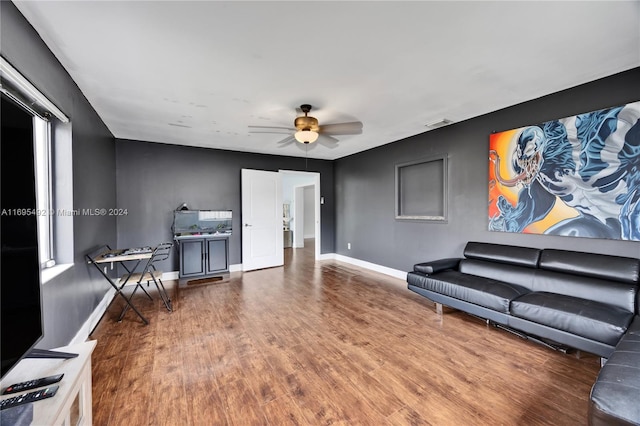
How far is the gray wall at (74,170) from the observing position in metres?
1.65

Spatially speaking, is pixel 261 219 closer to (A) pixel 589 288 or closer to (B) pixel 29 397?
(B) pixel 29 397

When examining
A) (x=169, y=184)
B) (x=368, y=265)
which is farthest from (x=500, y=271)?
(x=169, y=184)

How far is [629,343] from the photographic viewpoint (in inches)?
65.4

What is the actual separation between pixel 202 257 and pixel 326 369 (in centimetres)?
330

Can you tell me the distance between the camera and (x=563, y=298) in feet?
7.76

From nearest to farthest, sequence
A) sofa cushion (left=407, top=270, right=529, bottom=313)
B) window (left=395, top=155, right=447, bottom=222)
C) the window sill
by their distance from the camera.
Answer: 1. the window sill
2. sofa cushion (left=407, top=270, right=529, bottom=313)
3. window (left=395, top=155, right=447, bottom=222)

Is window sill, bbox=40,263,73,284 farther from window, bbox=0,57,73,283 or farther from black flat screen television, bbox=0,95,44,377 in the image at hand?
black flat screen television, bbox=0,95,44,377

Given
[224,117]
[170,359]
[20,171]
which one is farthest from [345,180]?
[20,171]

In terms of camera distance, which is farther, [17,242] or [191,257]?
[191,257]

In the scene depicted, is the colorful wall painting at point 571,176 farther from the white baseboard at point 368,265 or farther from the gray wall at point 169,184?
the gray wall at point 169,184

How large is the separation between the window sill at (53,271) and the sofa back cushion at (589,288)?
4.19 metres

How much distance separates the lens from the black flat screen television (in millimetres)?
997

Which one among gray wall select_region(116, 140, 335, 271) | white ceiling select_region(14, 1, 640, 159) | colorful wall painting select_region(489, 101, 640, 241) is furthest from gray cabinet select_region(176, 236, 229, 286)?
colorful wall painting select_region(489, 101, 640, 241)

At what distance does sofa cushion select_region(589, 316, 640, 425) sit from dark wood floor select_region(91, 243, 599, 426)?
47 centimetres
